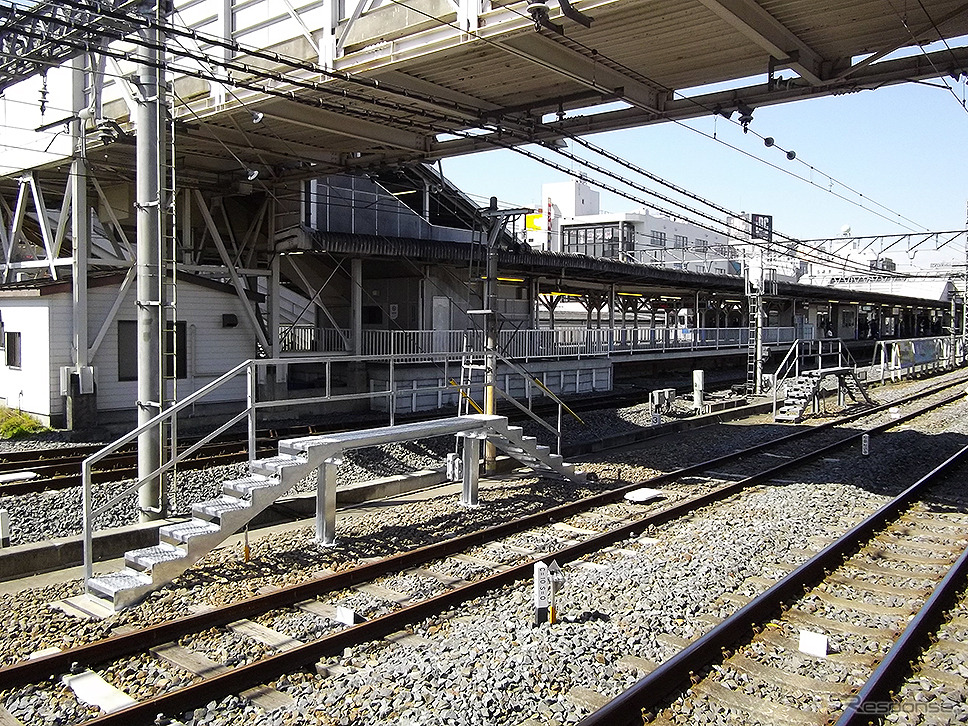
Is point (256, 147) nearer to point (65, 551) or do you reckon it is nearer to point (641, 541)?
point (65, 551)

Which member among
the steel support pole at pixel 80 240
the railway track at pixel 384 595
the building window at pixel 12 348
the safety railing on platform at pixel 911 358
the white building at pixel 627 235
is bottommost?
the railway track at pixel 384 595

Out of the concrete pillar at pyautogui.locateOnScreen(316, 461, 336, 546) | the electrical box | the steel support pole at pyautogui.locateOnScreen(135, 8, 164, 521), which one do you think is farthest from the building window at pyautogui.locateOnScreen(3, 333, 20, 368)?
the concrete pillar at pyautogui.locateOnScreen(316, 461, 336, 546)

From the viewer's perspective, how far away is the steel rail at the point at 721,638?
5137mm

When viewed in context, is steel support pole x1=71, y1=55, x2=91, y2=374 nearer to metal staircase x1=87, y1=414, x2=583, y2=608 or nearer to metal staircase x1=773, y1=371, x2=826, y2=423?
metal staircase x1=87, y1=414, x2=583, y2=608

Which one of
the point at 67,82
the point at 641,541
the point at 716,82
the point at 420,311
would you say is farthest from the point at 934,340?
the point at 67,82

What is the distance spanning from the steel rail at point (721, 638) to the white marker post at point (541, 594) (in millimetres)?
1293

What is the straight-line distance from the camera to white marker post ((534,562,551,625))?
6.86 meters

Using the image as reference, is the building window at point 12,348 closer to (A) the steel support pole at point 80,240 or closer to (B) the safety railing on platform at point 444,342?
(A) the steel support pole at point 80,240

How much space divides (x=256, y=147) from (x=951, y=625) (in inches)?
610

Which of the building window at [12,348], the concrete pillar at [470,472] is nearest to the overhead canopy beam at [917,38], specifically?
the concrete pillar at [470,472]

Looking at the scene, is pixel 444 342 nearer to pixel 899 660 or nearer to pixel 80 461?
pixel 80 461

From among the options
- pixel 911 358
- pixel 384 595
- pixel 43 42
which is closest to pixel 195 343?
pixel 43 42

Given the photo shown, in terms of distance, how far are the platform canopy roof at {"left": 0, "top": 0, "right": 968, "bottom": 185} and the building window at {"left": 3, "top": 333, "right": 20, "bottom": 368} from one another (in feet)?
20.6

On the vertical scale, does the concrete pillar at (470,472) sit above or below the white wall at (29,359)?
below
